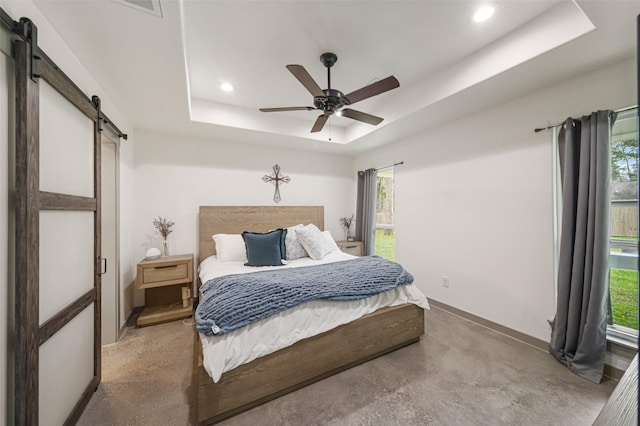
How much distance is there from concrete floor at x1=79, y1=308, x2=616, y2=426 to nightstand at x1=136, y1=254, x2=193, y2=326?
1.83ft

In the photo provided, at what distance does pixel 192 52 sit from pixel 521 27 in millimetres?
2647

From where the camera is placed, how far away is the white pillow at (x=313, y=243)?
125 inches

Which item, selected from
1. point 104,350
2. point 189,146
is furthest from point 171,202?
point 104,350

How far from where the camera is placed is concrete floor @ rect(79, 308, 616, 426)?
1549mm

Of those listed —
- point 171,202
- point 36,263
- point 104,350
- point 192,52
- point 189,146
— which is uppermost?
point 192,52

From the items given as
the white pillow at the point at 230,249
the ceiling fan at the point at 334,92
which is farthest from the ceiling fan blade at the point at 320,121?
the white pillow at the point at 230,249

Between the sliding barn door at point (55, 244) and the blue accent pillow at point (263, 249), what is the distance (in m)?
1.37

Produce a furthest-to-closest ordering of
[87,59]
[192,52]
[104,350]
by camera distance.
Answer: [104,350], [192,52], [87,59]

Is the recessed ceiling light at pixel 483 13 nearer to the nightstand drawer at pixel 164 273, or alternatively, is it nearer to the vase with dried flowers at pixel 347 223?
the vase with dried flowers at pixel 347 223

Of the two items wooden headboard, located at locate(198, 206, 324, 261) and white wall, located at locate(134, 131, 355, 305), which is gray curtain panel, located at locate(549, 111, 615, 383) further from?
white wall, located at locate(134, 131, 355, 305)

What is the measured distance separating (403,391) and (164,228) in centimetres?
320

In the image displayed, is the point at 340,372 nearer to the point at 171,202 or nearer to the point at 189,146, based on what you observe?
the point at 171,202

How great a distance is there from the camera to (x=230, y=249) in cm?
315

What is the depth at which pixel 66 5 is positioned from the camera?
1.34 metres
